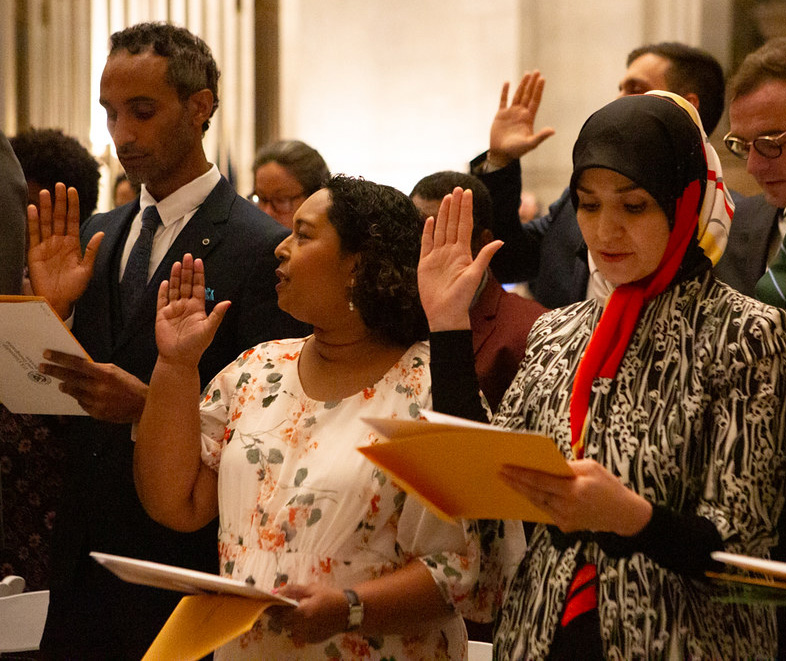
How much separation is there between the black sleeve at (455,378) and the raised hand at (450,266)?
1.1 inches

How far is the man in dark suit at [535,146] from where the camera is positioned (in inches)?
131

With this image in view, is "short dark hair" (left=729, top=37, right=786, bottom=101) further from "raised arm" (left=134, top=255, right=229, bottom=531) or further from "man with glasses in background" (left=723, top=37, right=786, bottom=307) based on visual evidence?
"raised arm" (left=134, top=255, right=229, bottom=531)

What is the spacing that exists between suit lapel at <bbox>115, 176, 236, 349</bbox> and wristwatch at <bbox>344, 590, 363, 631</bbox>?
3.56 ft

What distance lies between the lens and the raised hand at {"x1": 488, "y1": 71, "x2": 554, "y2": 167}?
3.39 metres

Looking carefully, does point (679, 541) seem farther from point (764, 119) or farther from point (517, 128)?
point (517, 128)

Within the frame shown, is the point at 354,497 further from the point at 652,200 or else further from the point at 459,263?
the point at 652,200

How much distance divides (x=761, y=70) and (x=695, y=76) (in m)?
1.22

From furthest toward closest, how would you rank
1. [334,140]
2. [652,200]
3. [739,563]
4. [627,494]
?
[334,140]
[652,200]
[627,494]
[739,563]

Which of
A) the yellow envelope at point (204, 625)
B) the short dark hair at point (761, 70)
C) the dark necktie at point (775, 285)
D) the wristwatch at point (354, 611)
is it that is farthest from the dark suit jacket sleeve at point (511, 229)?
the yellow envelope at point (204, 625)

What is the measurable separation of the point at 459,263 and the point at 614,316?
31 cm

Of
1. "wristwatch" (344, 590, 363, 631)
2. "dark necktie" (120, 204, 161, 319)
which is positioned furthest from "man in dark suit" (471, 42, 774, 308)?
"wristwatch" (344, 590, 363, 631)

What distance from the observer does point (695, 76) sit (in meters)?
3.52

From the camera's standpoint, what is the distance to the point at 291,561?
6.47ft

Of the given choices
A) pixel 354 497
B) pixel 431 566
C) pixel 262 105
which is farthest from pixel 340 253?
pixel 262 105
